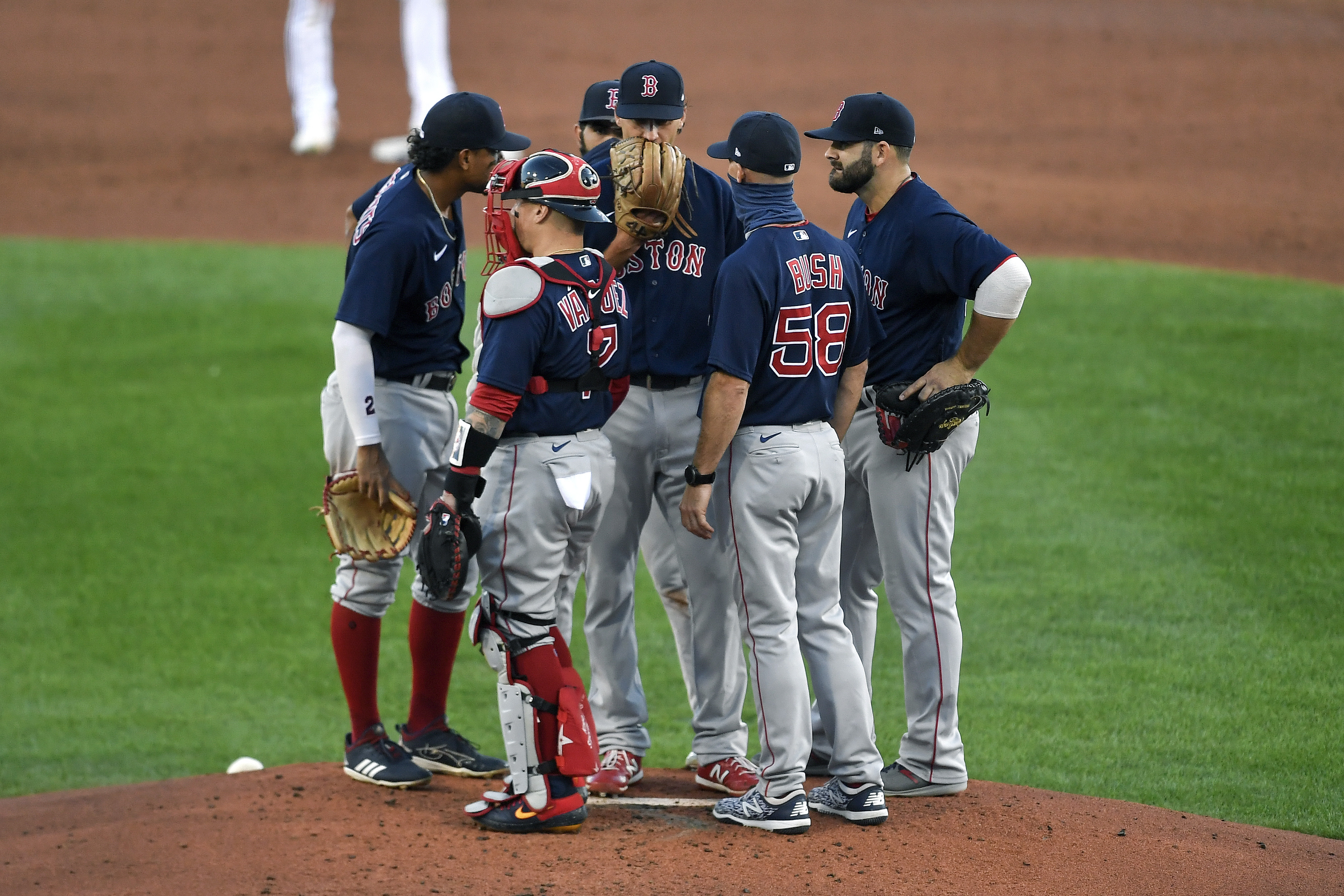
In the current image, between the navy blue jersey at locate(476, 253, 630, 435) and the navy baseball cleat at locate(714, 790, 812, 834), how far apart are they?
1217 millimetres

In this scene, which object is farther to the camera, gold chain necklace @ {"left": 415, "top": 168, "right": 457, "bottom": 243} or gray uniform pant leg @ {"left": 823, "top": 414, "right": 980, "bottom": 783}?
gold chain necklace @ {"left": 415, "top": 168, "right": 457, "bottom": 243}

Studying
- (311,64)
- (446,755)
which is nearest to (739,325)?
(446,755)

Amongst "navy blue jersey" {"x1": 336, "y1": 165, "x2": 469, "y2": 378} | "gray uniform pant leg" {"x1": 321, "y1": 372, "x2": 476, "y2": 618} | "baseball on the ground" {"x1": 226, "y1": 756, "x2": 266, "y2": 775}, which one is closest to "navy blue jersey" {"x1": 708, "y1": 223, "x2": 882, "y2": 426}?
"navy blue jersey" {"x1": 336, "y1": 165, "x2": 469, "y2": 378}

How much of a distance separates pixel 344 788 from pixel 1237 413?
6.27m

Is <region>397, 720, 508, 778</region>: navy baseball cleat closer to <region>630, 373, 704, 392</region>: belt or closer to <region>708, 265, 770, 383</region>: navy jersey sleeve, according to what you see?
<region>630, 373, 704, 392</region>: belt

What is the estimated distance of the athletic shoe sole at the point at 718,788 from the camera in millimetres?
4684

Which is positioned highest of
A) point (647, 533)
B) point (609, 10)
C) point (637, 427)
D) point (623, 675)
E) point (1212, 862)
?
point (609, 10)

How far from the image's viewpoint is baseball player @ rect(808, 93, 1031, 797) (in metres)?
4.40

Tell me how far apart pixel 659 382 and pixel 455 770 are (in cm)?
155

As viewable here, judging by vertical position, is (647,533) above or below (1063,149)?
below

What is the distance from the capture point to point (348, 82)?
61.5 ft

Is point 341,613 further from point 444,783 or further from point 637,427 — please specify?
point 637,427

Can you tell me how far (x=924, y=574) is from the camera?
14.9ft

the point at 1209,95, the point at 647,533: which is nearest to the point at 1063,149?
the point at 1209,95
